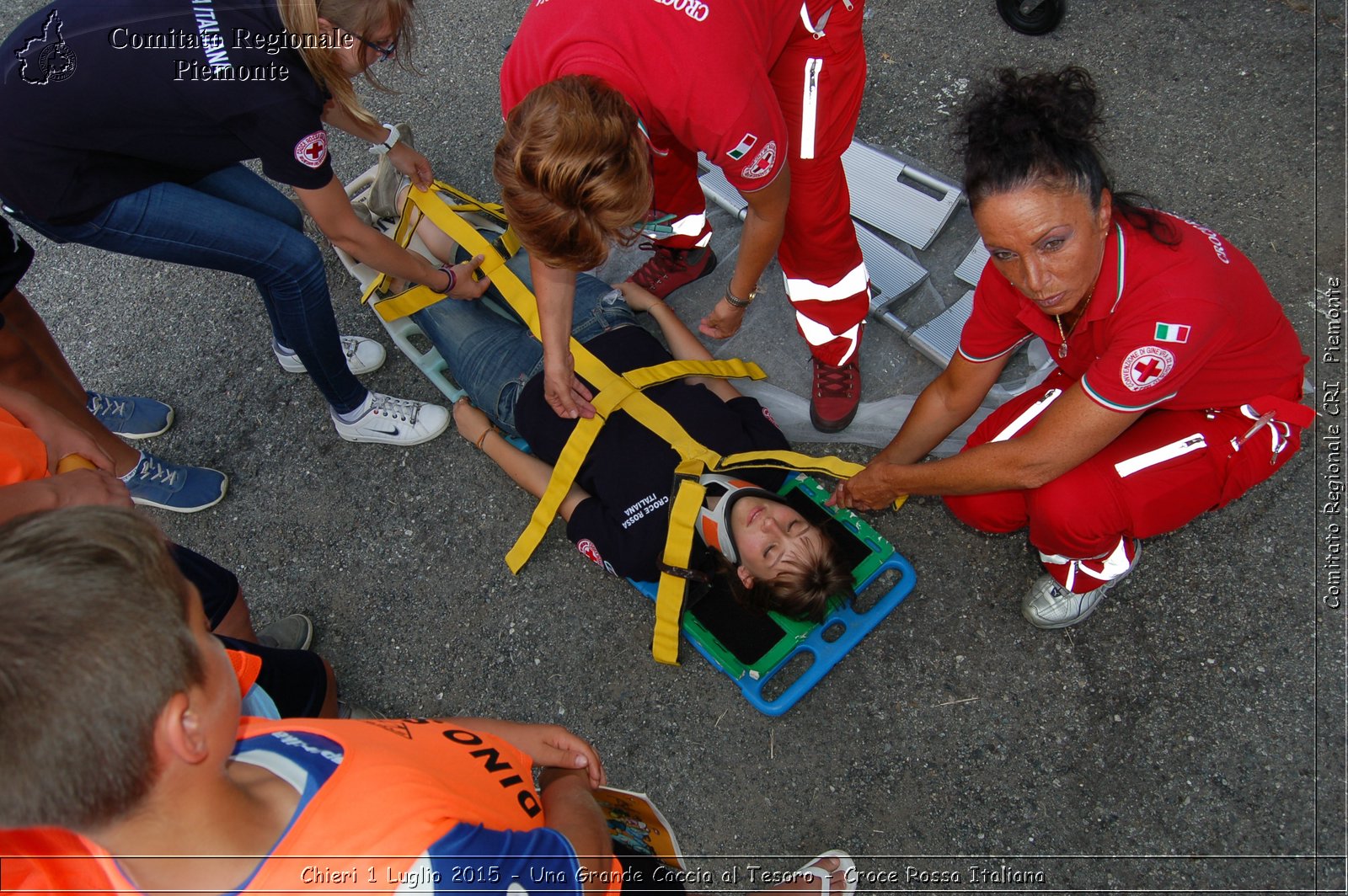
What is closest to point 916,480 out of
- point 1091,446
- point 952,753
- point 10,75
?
point 1091,446

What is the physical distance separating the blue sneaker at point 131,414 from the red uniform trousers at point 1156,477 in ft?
10.2

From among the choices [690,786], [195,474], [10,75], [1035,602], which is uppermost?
[10,75]

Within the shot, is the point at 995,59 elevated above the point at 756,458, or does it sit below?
above

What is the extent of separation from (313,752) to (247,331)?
2.60 m

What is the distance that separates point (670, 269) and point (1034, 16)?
1909mm

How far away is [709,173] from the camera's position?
328 centimetres

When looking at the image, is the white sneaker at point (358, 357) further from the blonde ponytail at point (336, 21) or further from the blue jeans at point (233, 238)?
the blonde ponytail at point (336, 21)

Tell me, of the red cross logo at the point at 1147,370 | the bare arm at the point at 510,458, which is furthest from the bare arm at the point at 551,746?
the red cross logo at the point at 1147,370

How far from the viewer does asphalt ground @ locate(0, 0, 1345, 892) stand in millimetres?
2195

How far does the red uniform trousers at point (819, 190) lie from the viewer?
2.23 meters

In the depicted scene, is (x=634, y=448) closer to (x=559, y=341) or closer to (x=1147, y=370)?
(x=559, y=341)

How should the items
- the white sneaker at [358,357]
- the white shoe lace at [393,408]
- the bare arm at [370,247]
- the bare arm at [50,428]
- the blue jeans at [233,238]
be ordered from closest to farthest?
the bare arm at [50,428], the bare arm at [370,247], the blue jeans at [233,238], the white shoe lace at [393,408], the white sneaker at [358,357]

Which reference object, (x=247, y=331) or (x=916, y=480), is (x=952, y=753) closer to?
(x=916, y=480)

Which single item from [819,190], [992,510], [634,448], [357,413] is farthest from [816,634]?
[357,413]
